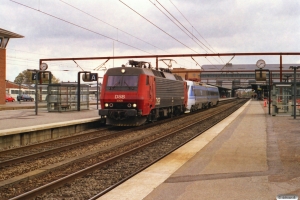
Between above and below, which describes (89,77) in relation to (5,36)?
below

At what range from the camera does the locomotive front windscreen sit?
1912 cm

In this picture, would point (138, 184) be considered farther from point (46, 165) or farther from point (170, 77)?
point (170, 77)

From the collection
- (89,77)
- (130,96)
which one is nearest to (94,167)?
(130,96)

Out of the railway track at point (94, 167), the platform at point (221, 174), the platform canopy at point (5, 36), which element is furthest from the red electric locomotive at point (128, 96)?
the platform canopy at point (5, 36)

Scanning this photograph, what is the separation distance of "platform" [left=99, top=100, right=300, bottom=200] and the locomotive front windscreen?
6752mm

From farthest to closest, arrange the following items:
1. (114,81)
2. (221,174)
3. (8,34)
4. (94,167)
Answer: (8,34)
(114,81)
(94,167)
(221,174)

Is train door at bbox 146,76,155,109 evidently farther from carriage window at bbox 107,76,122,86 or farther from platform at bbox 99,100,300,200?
platform at bbox 99,100,300,200

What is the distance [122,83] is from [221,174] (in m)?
11.9

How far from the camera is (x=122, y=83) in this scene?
63.5 ft

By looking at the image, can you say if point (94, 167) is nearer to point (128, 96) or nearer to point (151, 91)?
point (128, 96)

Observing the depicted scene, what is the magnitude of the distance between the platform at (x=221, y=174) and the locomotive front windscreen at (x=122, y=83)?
675 centimetres

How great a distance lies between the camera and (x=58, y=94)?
25312 millimetres

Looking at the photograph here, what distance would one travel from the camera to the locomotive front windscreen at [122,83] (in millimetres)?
19125

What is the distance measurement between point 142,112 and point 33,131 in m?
5.63
